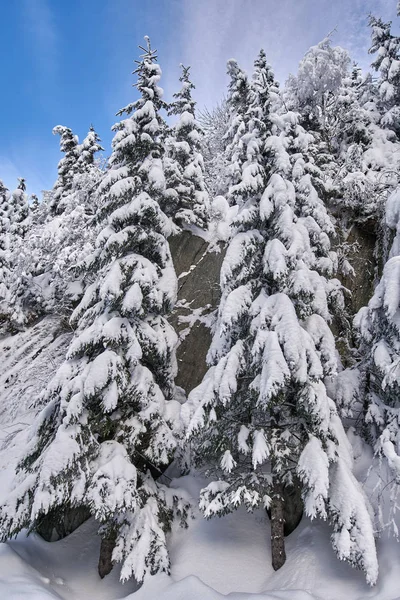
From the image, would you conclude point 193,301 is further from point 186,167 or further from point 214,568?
point 214,568

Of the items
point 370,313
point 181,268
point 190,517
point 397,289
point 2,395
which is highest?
point 181,268

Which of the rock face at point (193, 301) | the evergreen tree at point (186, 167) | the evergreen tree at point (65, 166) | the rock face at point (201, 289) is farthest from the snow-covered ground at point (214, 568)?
the evergreen tree at point (65, 166)

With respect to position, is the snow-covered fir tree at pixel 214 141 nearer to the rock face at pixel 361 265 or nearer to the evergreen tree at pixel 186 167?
the evergreen tree at pixel 186 167

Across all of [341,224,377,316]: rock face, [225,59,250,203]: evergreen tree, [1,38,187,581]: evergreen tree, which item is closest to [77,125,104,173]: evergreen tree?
[225,59,250,203]: evergreen tree

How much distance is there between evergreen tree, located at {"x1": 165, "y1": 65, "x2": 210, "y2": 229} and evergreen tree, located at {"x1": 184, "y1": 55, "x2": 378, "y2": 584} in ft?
29.4

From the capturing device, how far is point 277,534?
805 centimetres

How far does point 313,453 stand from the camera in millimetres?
7254

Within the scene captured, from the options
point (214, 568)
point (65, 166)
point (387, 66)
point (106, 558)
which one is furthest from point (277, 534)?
point (65, 166)

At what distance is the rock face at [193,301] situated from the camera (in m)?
15.2

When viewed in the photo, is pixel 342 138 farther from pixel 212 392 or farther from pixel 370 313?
pixel 212 392

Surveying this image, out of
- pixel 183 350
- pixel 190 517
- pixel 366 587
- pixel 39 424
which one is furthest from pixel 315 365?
pixel 183 350

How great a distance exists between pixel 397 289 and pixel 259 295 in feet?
9.85

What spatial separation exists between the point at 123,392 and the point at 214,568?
441cm

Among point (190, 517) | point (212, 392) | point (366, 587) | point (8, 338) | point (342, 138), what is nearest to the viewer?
point (366, 587)
